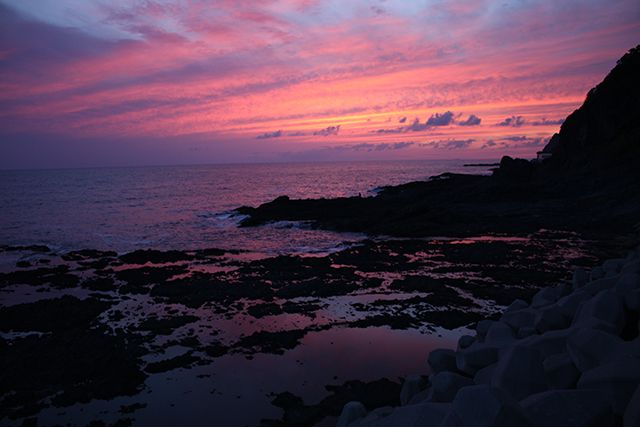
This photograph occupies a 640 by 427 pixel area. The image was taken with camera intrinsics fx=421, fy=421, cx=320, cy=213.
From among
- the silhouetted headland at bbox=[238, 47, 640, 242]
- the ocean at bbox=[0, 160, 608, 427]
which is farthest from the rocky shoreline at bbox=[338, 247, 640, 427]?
the silhouetted headland at bbox=[238, 47, 640, 242]

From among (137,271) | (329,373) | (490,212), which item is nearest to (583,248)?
(490,212)

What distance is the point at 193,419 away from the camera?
7.18 meters

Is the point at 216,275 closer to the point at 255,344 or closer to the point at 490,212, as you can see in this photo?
the point at 255,344

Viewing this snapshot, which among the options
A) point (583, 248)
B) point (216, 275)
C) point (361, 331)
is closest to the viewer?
point (361, 331)

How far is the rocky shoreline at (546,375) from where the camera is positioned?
11.5 feet

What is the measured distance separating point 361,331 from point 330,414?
384 centimetres

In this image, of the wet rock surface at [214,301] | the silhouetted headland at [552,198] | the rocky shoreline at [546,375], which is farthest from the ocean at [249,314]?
the silhouetted headland at [552,198]

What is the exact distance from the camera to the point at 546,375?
183 inches

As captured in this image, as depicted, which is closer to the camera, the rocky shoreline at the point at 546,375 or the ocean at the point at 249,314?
the rocky shoreline at the point at 546,375

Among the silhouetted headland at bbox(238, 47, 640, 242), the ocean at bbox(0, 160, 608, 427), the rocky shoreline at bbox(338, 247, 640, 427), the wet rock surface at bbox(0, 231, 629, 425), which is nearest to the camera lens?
the rocky shoreline at bbox(338, 247, 640, 427)

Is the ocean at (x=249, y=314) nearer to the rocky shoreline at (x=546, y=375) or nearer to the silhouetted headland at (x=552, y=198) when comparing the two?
the rocky shoreline at (x=546, y=375)

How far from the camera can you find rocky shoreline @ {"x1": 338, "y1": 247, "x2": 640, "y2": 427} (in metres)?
3.49

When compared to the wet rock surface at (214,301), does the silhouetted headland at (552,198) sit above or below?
above

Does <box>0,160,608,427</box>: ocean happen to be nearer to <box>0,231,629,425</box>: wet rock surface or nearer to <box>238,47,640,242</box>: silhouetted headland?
<box>0,231,629,425</box>: wet rock surface
